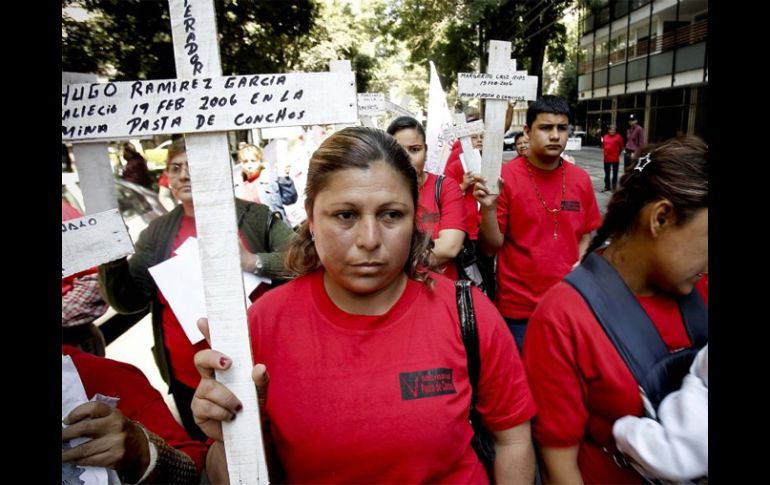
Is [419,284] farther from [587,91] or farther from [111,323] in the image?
[587,91]

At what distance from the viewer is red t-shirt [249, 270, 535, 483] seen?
1228mm

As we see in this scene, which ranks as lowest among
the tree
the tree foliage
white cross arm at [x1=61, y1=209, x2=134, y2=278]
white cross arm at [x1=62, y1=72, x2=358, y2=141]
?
white cross arm at [x1=61, y1=209, x2=134, y2=278]

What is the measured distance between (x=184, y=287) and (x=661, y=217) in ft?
5.92

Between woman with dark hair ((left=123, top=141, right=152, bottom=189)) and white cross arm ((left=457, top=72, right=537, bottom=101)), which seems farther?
woman with dark hair ((left=123, top=141, right=152, bottom=189))

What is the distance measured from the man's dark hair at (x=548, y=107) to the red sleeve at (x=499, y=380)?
212cm

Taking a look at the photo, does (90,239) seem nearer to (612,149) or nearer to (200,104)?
(200,104)

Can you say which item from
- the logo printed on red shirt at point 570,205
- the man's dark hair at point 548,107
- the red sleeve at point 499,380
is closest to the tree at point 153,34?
the man's dark hair at point 548,107

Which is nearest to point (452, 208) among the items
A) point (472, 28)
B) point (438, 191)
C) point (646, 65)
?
point (438, 191)

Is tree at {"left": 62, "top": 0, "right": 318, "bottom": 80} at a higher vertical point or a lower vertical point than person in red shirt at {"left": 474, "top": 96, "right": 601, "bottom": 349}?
higher

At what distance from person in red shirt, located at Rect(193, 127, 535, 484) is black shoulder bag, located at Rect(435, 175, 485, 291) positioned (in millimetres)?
1483

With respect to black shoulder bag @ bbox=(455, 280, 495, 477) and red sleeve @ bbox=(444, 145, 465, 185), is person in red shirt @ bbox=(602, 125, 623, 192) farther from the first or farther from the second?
black shoulder bag @ bbox=(455, 280, 495, 477)

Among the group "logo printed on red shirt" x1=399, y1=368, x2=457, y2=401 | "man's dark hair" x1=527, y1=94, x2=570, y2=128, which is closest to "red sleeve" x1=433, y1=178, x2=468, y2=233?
"man's dark hair" x1=527, y1=94, x2=570, y2=128

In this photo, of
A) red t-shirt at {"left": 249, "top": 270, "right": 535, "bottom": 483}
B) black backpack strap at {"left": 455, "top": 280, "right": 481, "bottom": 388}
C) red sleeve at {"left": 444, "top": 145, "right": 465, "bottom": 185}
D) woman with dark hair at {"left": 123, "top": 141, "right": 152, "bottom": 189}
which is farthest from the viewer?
woman with dark hair at {"left": 123, "top": 141, "right": 152, "bottom": 189}
